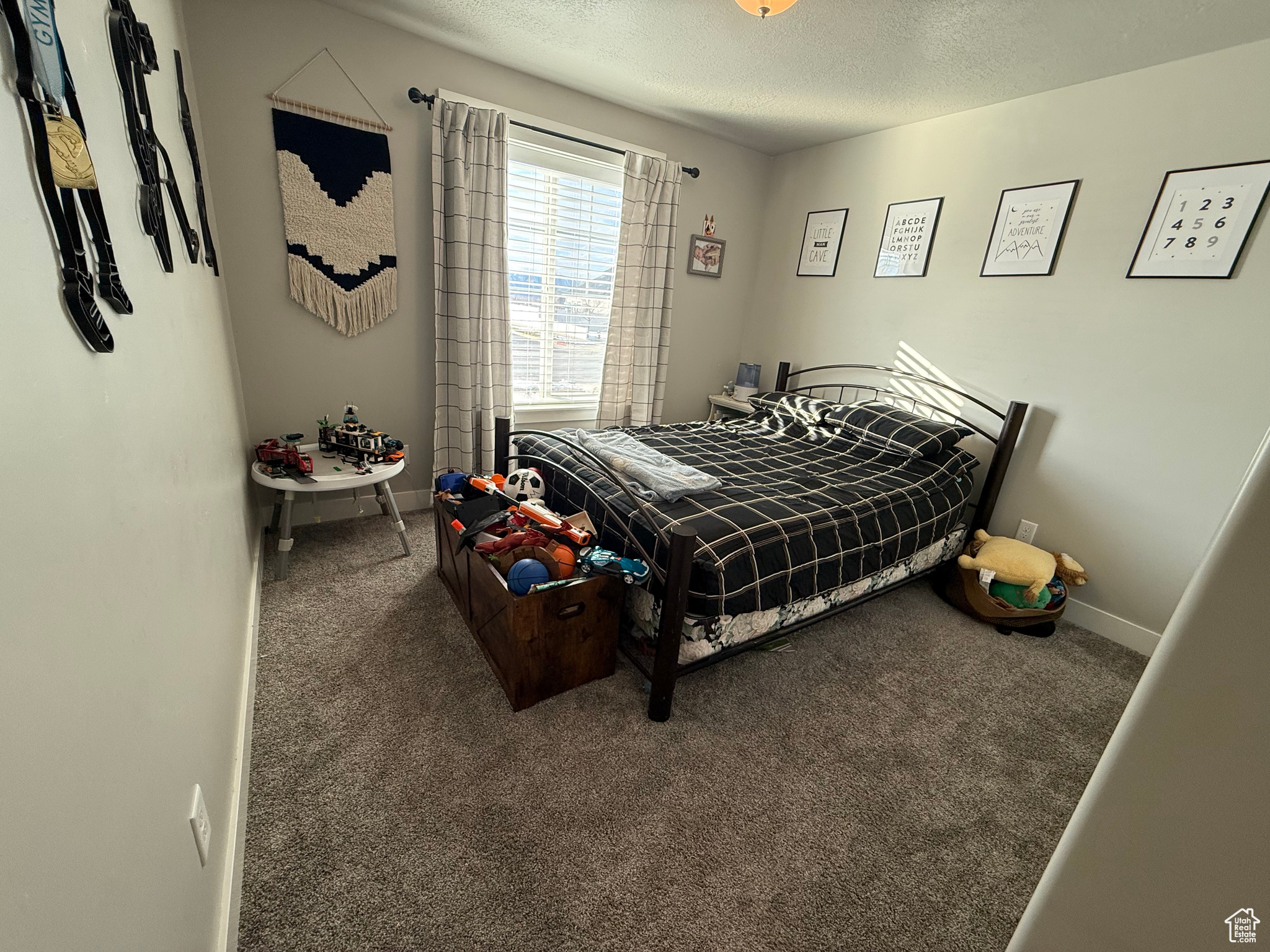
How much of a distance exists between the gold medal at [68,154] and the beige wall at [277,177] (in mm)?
2245

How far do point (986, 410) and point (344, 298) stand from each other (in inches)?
145

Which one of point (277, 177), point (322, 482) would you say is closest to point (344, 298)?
point (277, 177)

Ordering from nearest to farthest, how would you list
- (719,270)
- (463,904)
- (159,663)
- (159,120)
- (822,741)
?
(159,663)
(463,904)
(159,120)
(822,741)
(719,270)

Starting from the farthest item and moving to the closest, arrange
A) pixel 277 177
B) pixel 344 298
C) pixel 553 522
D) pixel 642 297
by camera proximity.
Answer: pixel 642 297
pixel 344 298
pixel 277 177
pixel 553 522

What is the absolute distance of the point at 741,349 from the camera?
4363mm

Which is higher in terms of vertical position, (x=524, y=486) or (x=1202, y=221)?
(x=1202, y=221)

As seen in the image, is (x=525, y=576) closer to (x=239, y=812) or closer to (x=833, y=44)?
(x=239, y=812)

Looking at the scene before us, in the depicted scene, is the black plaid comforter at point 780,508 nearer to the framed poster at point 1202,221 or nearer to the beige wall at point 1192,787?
the framed poster at point 1202,221

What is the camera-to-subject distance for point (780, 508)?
79.7 inches

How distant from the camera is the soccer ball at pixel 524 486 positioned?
2223mm

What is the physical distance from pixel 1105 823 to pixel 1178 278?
296 centimetres

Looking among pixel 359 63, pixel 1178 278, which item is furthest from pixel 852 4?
pixel 359 63

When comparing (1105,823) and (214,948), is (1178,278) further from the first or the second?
(214,948)

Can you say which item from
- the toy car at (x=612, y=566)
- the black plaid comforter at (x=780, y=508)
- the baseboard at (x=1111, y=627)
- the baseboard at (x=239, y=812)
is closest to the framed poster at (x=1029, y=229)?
the black plaid comforter at (x=780, y=508)
